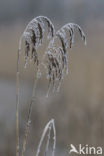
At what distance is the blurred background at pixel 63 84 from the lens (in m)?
1.40

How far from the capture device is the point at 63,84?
1424mm

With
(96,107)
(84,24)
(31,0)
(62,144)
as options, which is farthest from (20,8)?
(62,144)

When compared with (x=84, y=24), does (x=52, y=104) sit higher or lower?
lower

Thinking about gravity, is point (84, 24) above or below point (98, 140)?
above

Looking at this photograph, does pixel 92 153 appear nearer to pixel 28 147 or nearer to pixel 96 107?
pixel 96 107

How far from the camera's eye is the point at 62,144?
1.42m

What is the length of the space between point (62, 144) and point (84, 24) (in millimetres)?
737

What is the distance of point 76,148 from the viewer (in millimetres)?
1429

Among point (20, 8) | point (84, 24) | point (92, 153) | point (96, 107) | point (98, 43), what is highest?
point (20, 8)

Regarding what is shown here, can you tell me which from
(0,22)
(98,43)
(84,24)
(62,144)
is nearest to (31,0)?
(0,22)

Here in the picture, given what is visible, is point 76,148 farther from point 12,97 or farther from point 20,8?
point 20,8

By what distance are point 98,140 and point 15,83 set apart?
1.99ft

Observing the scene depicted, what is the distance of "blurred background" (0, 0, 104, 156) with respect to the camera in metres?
1.40

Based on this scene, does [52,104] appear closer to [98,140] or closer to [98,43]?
[98,140]
